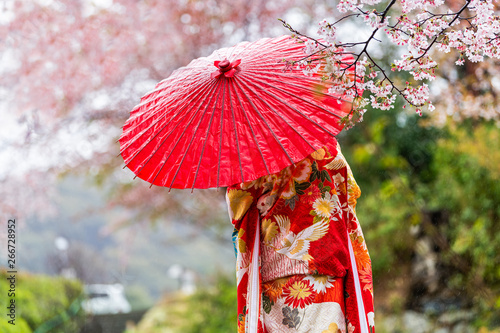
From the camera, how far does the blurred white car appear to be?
14.3 feet

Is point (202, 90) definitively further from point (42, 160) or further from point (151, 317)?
point (151, 317)

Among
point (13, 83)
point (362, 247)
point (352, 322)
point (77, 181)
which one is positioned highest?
point (13, 83)

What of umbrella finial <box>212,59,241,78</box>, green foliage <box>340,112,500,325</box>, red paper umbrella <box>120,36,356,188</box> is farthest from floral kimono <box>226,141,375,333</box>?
green foliage <box>340,112,500,325</box>

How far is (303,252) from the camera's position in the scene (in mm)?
1495

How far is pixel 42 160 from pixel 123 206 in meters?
0.99

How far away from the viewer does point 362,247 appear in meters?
1.59

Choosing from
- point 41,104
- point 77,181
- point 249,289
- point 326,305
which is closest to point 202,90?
point 249,289

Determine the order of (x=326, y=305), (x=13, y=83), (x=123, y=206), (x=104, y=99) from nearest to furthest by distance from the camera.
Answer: (x=326, y=305) < (x=13, y=83) < (x=104, y=99) < (x=123, y=206)

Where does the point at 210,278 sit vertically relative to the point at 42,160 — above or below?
below

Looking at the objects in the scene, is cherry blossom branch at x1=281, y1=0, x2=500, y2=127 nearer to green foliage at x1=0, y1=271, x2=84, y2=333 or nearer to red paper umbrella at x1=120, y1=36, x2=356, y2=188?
red paper umbrella at x1=120, y1=36, x2=356, y2=188

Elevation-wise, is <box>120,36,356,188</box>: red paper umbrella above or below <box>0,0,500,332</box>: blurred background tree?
below

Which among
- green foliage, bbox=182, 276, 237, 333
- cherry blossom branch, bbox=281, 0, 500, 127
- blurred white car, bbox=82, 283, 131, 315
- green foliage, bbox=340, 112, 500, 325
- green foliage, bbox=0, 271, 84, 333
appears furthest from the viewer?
blurred white car, bbox=82, 283, 131, 315

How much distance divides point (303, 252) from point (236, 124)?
0.45 meters

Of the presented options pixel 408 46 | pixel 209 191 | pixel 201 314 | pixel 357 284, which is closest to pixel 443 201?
pixel 209 191
